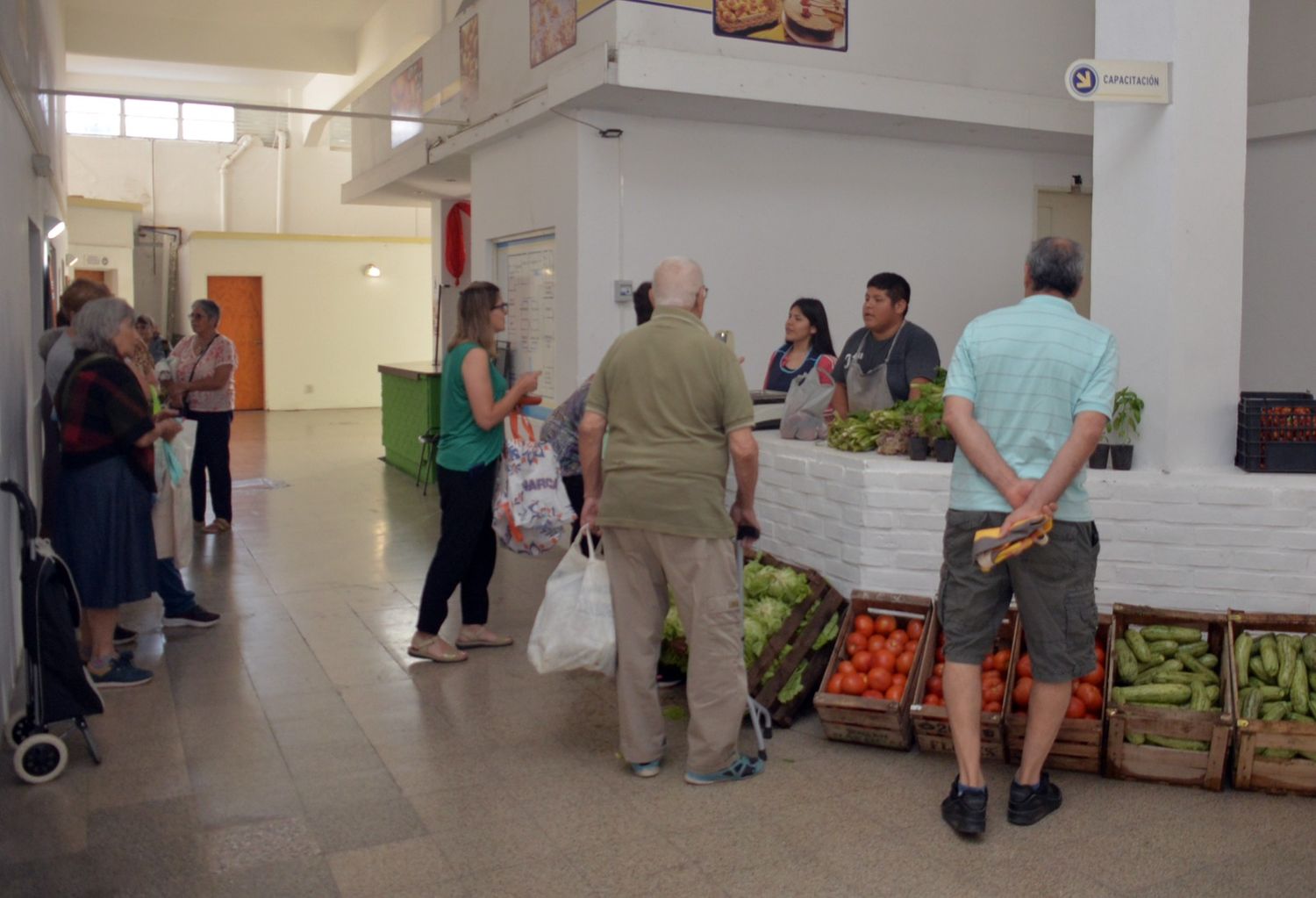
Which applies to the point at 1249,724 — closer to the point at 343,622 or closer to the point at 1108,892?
the point at 1108,892

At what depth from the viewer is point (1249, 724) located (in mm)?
3867

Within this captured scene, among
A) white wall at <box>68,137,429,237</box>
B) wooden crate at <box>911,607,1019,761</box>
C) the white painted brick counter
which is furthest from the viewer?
white wall at <box>68,137,429,237</box>

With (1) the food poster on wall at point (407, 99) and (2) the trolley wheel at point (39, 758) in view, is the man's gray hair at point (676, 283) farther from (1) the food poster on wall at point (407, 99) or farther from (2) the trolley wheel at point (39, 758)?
(1) the food poster on wall at point (407, 99)

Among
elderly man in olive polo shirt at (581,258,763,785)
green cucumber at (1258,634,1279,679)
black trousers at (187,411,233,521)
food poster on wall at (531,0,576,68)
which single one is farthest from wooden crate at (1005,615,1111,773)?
black trousers at (187,411,233,521)

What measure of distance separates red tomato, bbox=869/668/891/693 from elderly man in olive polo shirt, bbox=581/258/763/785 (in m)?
0.52

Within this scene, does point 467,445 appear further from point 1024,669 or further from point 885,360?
point 1024,669

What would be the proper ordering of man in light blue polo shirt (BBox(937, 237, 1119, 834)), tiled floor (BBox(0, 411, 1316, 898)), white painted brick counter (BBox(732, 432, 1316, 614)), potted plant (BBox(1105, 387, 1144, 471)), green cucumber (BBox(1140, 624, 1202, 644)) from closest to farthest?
1. tiled floor (BBox(0, 411, 1316, 898))
2. man in light blue polo shirt (BBox(937, 237, 1119, 834))
3. green cucumber (BBox(1140, 624, 1202, 644))
4. white painted brick counter (BBox(732, 432, 1316, 614))
5. potted plant (BBox(1105, 387, 1144, 471))

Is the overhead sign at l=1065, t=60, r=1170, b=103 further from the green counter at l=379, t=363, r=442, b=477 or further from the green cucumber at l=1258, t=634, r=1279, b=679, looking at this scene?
the green counter at l=379, t=363, r=442, b=477

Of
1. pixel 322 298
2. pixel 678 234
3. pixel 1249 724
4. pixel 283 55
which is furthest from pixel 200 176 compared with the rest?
pixel 1249 724

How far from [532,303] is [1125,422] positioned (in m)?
5.42

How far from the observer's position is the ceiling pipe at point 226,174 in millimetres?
21516

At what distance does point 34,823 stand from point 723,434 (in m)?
2.42

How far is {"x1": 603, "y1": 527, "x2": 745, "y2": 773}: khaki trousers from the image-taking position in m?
3.91

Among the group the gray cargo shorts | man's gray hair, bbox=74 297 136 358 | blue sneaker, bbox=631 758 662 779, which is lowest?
blue sneaker, bbox=631 758 662 779
